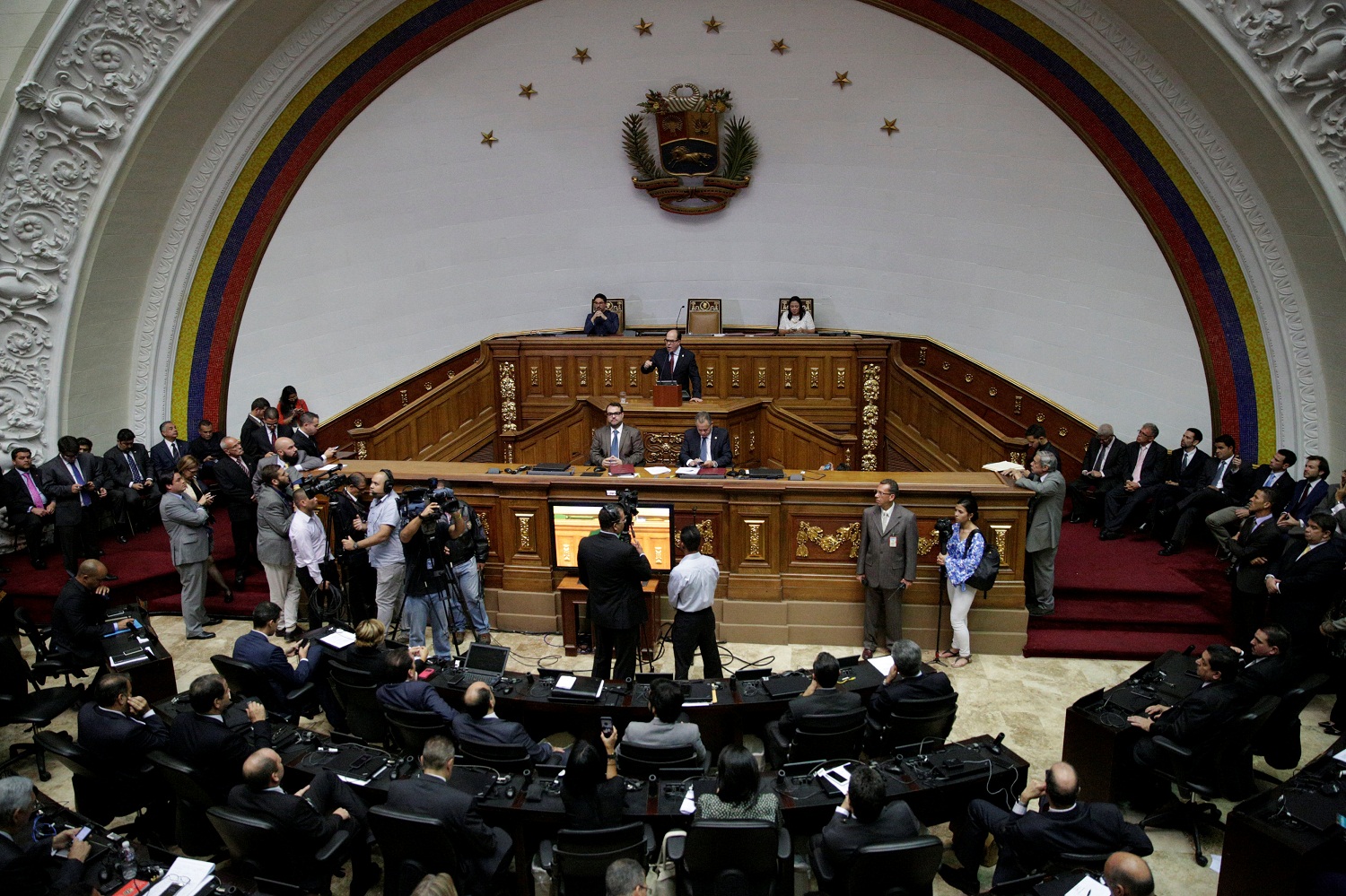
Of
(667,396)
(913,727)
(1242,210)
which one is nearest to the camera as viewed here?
(913,727)

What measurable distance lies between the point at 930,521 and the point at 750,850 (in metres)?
3.72

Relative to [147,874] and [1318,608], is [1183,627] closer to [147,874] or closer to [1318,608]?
[1318,608]

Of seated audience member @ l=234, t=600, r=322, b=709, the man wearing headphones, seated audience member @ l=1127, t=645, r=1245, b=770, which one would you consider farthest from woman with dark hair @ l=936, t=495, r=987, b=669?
seated audience member @ l=234, t=600, r=322, b=709

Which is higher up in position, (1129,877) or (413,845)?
(1129,877)

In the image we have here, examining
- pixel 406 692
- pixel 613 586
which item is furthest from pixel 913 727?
pixel 406 692

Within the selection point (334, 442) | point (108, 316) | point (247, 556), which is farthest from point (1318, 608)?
point (108, 316)

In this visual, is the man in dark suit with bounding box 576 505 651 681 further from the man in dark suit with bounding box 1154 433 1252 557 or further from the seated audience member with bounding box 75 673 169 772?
the man in dark suit with bounding box 1154 433 1252 557

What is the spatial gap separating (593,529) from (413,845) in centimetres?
332

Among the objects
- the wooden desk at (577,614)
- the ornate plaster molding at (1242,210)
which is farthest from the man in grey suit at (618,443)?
the ornate plaster molding at (1242,210)

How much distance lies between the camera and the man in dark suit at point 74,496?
8.26 meters

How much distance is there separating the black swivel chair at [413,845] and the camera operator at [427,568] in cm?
255

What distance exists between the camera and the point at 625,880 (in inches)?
130

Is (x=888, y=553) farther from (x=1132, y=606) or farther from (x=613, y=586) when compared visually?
(x=1132, y=606)

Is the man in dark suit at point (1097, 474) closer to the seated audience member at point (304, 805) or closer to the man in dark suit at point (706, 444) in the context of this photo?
the man in dark suit at point (706, 444)
